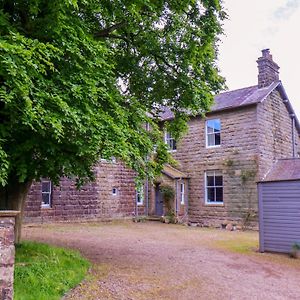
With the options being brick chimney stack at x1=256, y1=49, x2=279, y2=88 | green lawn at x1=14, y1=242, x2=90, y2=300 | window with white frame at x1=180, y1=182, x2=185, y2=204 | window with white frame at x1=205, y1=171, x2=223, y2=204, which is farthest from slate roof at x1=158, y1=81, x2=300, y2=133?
green lawn at x1=14, y1=242, x2=90, y2=300

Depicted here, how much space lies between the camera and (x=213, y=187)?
23.2 metres

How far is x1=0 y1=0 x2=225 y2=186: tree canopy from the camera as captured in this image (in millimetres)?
6882

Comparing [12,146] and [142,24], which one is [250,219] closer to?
[142,24]

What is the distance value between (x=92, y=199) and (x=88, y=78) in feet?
51.3

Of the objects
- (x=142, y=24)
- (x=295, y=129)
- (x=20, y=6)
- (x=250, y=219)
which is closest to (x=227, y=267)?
(x=142, y=24)

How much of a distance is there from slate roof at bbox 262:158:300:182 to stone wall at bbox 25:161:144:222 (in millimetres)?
10371

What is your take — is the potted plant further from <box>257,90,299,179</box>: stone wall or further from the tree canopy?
<box>257,90,299,179</box>: stone wall

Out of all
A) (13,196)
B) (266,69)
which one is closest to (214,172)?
(266,69)

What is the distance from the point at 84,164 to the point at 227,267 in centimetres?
485

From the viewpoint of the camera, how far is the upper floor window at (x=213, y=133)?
23250mm

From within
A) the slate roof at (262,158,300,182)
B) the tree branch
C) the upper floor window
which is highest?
the tree branch

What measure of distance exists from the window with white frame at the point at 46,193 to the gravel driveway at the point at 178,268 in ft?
14.0

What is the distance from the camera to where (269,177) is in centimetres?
1340

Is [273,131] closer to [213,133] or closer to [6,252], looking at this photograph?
[213,133]
